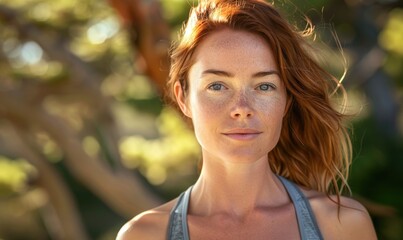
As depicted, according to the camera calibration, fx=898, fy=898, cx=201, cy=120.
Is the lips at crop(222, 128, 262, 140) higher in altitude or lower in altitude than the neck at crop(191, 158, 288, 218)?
higher

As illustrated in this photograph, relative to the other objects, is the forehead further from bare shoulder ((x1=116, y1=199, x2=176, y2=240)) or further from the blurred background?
the blurred background

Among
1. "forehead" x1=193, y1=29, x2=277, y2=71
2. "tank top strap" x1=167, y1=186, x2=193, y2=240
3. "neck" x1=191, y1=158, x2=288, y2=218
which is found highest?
"forehead" x1=193, y1=29, x2=277, y2=71

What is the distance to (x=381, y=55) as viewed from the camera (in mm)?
6234

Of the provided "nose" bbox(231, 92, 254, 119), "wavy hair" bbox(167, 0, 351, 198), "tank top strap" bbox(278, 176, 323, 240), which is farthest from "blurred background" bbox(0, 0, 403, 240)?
"nose" bbox(231, 92, 254, 119)

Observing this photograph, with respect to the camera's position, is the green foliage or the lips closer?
the lips

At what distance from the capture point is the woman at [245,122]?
1.56 m

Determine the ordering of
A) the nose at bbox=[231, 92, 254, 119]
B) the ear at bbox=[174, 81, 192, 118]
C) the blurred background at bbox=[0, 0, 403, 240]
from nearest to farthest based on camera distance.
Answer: the nose at bbox=[231, 92, 254, 119] → the ear at bbox=[174, 81, 192, 118] → the blurred background at bbox=[0, 0, 403, 240]

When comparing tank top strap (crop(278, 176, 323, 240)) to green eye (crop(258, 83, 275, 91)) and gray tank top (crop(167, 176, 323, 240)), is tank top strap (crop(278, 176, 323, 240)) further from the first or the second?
green eye (crop(258, 83, 275, 91))

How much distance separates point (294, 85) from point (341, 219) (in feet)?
0.84

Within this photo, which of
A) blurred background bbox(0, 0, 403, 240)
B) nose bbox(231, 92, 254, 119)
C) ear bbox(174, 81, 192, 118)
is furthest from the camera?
blurred background bbox(0, 0, 403, 240)

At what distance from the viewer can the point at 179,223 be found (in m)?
1.62

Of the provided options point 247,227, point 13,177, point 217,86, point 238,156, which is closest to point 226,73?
point 217,86

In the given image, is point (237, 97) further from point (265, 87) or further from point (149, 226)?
point (149, 226)

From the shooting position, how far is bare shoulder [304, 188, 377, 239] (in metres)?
1.61
